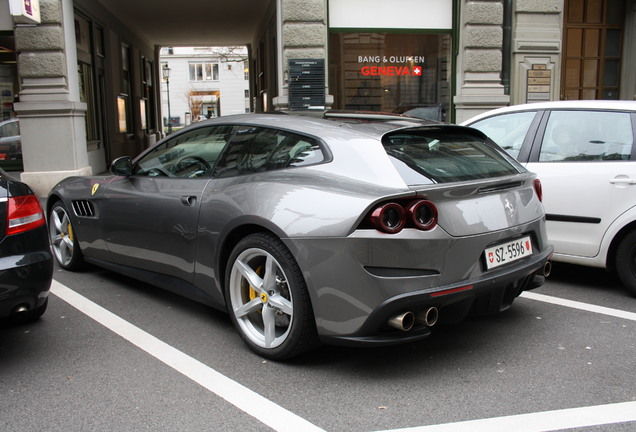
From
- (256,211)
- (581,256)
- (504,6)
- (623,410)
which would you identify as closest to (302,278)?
(256,211)

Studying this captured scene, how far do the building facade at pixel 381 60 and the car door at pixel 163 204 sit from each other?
278 inches

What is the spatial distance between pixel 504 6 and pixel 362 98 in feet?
11.0

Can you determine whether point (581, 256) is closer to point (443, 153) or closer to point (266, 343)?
point (443, 153)

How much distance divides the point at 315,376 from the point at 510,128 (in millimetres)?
3307

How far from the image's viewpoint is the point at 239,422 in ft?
9.26

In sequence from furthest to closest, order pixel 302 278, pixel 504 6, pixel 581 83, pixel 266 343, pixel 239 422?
pixel 581 83
pixel 504 6
pixel 266 343
pixel 302 278
pixel 239 422

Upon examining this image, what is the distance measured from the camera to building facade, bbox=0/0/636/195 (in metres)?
11.1

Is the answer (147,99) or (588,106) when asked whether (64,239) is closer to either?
(588,106)

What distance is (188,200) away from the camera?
13.4 ft

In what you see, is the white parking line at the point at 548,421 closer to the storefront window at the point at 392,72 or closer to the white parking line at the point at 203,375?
the white parking line at the point at 203,375

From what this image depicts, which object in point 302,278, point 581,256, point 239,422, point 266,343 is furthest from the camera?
point 581,256

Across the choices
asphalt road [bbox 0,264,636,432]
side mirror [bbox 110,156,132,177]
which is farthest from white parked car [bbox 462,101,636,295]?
side mirror [bbox 110,156,132,177]

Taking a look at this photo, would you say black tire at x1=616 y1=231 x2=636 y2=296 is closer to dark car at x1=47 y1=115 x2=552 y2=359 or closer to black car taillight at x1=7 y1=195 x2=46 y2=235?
dark car at x1=47 y1=115 x2=552 y2=359

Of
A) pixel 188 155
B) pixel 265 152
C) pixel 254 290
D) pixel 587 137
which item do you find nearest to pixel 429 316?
pixel 254 290
